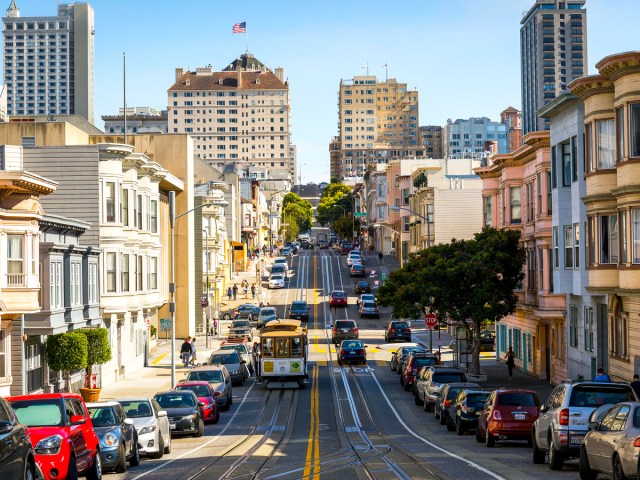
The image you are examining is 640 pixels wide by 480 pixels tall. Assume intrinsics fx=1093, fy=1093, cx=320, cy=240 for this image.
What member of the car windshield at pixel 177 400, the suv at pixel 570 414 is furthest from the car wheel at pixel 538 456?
the car windshield at pixel 177 400

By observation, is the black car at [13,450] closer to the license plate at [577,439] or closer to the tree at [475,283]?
the license plate at [577,439]

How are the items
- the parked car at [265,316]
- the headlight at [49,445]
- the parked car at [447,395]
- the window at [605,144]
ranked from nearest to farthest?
the headlight at [49,445]
the parked car at [447,395]
the window at [605,144]
the parked car at [265,316]

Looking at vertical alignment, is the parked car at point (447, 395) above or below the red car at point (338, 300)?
below

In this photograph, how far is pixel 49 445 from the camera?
18.6 meters

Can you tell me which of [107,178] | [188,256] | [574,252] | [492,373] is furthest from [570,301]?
[188,256]

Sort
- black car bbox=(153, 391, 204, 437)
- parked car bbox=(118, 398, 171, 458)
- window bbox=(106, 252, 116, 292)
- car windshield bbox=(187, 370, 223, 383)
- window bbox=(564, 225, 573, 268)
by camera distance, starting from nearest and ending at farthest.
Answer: parked car bbox=(118, 398, 171, 458) < black car bbox=(153, 391, 204, 437) < car windshield bbox=(187, 370, 223, 383) < window bbox=(564, 225, 573, 268) < window bbox=(106, 252, 116, 292)

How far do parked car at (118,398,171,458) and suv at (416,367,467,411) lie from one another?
48.2ft

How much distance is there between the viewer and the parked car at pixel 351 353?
6350cm

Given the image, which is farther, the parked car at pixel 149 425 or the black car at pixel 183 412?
the black car at pixel 183 412

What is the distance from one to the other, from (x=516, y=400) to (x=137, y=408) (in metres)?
9.75

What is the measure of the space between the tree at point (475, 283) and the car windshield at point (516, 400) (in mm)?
23521

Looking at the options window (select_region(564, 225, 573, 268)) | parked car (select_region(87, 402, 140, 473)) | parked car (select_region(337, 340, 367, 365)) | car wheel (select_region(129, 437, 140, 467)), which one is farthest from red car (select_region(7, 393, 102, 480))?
parked car (select_region(337, 340, 367, 365))

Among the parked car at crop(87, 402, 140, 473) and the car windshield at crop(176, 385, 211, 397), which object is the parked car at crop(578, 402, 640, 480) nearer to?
the parked car at crop(87, 402, 140, 473)

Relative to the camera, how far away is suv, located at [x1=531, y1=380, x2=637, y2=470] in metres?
22.1
